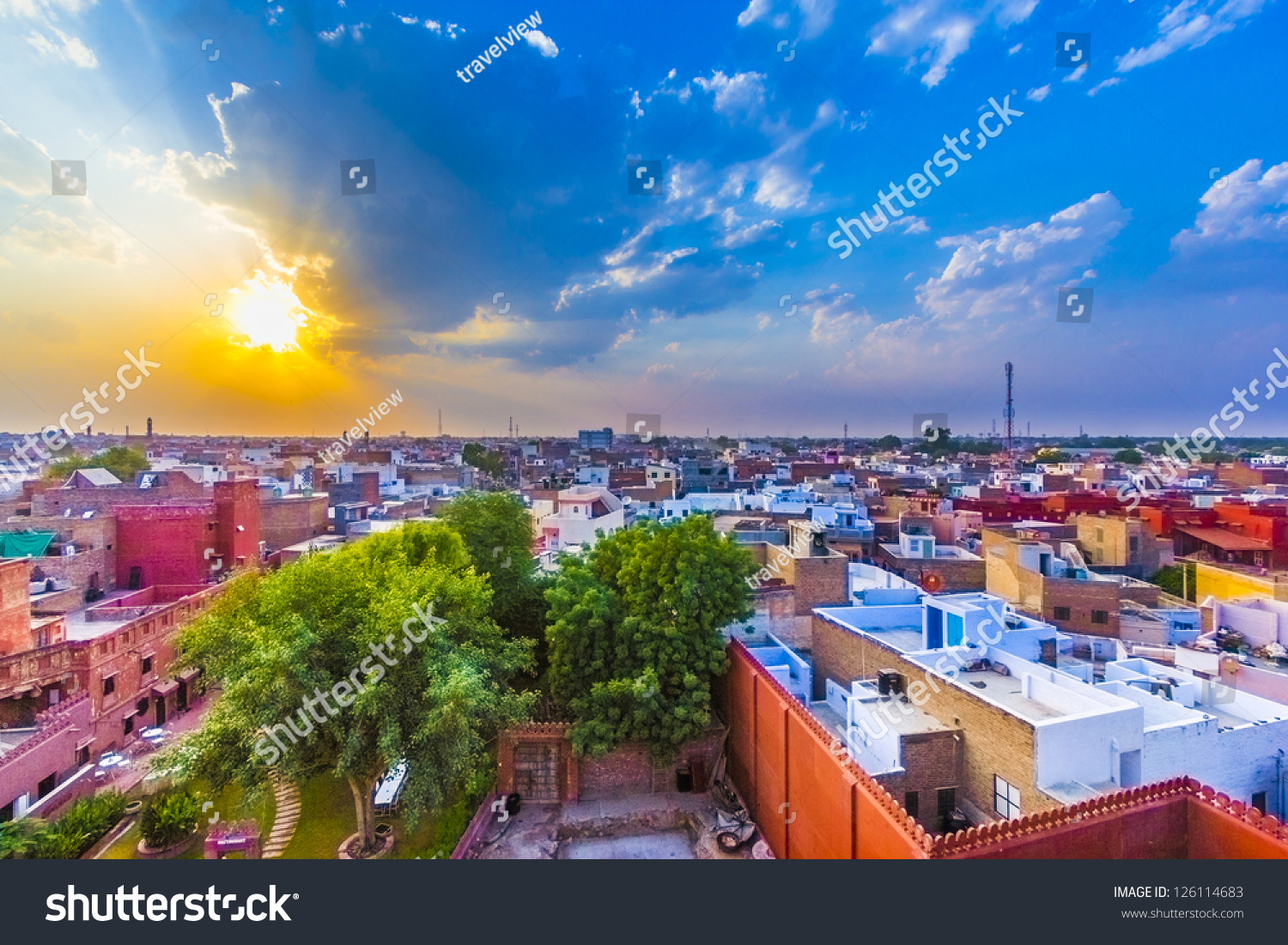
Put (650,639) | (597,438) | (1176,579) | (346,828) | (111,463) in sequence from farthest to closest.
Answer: (597,438) → (111,463) → (1176,579) → (650,639) → (346,828)

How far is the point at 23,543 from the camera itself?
876 inches

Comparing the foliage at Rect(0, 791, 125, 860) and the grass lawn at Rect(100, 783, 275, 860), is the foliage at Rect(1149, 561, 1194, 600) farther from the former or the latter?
the foliage at Rect(0, 791, 125, 860)

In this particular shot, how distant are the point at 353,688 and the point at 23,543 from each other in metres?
20.7

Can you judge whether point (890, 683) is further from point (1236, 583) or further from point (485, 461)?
point (485, 461)

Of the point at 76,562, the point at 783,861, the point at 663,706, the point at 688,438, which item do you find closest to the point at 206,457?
the point at 76,562

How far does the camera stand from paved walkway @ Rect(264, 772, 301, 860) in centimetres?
1219

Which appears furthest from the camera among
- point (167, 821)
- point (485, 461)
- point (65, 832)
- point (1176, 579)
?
point (485, 461)

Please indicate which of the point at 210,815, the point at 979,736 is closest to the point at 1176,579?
the point at 979,736

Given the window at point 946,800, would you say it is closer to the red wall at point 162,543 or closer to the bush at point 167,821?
the bush at point 167,821

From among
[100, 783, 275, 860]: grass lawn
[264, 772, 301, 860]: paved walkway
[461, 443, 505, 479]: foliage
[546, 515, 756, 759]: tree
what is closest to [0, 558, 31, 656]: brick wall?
[100, 783, 275, 860]: grass lawn

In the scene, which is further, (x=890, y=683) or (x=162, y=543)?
(x=162, y=543)

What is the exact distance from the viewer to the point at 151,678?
1852 cm

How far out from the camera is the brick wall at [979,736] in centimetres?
1091

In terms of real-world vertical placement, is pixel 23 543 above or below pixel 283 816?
above
